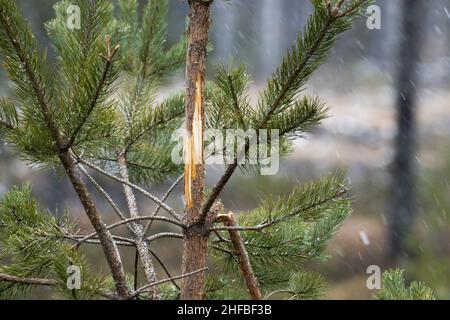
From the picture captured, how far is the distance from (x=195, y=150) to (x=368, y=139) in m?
6.43

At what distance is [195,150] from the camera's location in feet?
3.99

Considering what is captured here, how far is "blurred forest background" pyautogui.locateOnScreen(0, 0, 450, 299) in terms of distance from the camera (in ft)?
18.2

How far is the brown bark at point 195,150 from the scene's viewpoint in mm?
1203

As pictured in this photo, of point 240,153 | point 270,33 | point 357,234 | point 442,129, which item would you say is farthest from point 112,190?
point 240,153

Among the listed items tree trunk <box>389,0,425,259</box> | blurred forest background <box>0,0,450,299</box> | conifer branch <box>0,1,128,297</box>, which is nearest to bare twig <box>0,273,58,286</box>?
conifer branch <box>0,1,128,297</box>

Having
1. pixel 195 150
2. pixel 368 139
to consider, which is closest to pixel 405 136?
pixel 368 139

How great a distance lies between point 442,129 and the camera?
7.28m

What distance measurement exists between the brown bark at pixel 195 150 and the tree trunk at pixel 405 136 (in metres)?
4.50

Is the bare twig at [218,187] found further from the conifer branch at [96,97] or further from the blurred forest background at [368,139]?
the blurred forest background at [368,139]

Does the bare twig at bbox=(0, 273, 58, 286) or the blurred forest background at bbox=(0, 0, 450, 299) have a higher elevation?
the blurred forest background at bbox=(0, 0, 450, 299)

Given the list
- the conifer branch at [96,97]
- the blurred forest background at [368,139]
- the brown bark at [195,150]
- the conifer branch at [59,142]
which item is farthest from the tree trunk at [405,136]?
the conifer branch at [96,97]

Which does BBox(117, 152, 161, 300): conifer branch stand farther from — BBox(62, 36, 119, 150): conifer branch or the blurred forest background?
the blurred forest background

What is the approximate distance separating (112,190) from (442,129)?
3.65 metres
